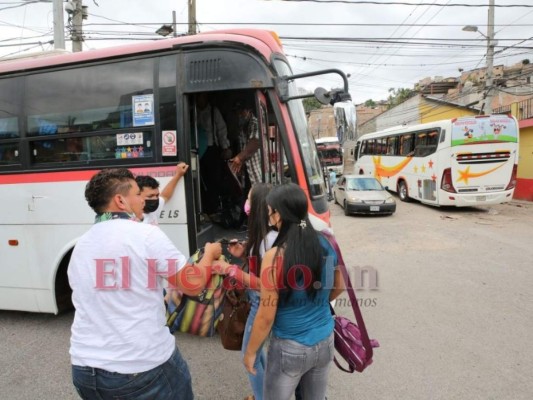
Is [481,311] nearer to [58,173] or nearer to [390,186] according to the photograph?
[58,173]

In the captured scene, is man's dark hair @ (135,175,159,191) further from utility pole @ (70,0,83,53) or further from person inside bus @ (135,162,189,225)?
utility pole @ (70,0,83,53)

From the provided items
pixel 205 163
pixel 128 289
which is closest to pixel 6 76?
pixel 205 163

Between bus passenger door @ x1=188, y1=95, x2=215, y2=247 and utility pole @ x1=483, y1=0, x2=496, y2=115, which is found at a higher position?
utility pole @ x1=483, y1=0, x2=496, y2=115

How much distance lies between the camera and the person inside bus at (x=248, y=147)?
4.07 meters

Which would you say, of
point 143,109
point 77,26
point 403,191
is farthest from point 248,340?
point 403,191

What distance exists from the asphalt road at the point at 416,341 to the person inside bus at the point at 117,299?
156 centimetres

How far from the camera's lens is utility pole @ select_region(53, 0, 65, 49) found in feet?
30.8

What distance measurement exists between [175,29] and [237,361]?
1320cm

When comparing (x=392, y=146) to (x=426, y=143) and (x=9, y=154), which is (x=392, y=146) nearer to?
(x=426, y=143)

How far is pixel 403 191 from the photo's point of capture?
16234 mm

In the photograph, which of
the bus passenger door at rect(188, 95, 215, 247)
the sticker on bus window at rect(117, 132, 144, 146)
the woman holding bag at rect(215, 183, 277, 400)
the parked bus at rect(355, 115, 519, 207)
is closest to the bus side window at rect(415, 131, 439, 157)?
the parked bus at rect(355, 115, 519, 207)

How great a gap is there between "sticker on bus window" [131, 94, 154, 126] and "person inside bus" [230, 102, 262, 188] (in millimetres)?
1018

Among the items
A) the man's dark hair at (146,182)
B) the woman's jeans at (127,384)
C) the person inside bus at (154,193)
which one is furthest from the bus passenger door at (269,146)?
the woman's jeans at (127,384)

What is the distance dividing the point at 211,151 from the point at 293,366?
306 cm
